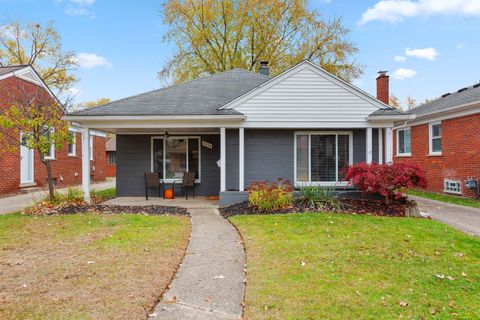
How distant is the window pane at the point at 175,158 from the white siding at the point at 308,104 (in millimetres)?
3011

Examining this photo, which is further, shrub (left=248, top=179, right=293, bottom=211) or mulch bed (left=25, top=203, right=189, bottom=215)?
mulch bed (left=25, top=203, right=189, bottom=215)

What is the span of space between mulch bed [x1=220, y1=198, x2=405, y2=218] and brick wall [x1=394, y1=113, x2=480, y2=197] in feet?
16.3

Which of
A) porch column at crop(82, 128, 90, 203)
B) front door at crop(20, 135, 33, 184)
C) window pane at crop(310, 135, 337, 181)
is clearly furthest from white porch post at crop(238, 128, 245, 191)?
front door at crop(20, 135, 33, 184)

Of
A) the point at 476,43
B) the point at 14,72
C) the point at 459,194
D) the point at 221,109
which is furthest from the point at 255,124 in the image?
the point at 476,43

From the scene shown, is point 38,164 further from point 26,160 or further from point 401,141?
point 401,141

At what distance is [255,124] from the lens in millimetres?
9766

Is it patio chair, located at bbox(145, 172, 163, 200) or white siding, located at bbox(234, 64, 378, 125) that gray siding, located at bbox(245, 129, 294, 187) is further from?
patio chair, located at bbox(145, 172, 163, 200)

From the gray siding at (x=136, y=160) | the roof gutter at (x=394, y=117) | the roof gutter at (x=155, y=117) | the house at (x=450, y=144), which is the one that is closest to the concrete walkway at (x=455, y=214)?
the house at (x=450, y=144)

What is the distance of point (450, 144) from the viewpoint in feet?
40.6

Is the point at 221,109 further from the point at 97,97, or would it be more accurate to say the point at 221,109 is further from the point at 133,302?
the point at 97,97

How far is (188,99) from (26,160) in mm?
8909

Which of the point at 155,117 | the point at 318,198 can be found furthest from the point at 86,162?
the point at 318,198

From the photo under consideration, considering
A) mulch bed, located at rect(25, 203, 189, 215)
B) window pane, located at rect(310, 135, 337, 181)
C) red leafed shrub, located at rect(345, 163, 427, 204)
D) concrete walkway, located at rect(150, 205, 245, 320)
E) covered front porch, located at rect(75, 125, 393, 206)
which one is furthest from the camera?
window pane, located at rect(310, 135, 337, 181)

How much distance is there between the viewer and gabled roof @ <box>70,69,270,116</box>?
953 cm
